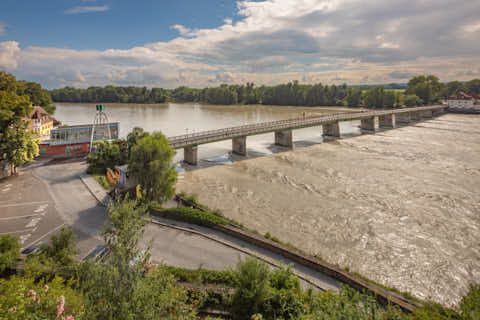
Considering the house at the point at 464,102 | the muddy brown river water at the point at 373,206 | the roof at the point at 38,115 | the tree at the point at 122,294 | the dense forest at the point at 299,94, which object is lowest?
Answer: the muddy brown river water at the point at 373,206

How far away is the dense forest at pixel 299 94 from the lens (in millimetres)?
136750

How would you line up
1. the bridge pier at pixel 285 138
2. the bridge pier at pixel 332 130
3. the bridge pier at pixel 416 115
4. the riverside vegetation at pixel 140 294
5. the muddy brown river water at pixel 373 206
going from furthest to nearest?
the bridge pier at pixel 416 115, the bridge pier at pixel 332 130, the bridge pier at pixel 285 138, the muddy brown river water at pixel 373 206, the riverside vegetation at pixel 140 294

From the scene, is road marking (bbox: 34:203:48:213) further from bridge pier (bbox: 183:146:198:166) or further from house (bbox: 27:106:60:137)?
house (bbox: 27:106:60:137)

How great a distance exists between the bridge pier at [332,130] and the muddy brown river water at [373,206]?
1741 centimetres

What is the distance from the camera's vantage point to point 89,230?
19.9m

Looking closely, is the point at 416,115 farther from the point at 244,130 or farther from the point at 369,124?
the point at 244,130

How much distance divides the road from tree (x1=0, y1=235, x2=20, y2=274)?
3309mm

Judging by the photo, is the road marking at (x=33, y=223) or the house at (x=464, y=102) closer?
the road marking at (x=33, y=223)

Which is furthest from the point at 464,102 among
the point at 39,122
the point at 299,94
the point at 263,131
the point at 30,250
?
the point at 30,250

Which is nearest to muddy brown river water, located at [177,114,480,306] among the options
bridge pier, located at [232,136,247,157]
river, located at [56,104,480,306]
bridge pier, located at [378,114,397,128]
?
river, located at [56,104,480,306]

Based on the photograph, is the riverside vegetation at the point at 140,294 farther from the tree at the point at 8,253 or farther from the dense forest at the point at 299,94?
the dense forest at the point at 299,94

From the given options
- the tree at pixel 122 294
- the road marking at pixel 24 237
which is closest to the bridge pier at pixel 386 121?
the road marking at pixel 24 237

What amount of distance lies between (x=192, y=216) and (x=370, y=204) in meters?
17.7

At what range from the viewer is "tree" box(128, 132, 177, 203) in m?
23.1
